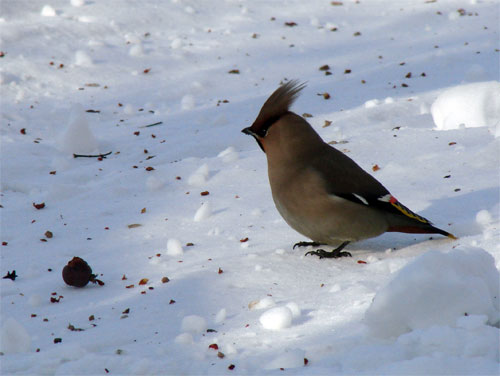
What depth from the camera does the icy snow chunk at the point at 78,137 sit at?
480 centimetres

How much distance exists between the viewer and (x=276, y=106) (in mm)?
3188

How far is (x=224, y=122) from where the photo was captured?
17.0 feet

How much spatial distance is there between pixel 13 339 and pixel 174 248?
1034 mm

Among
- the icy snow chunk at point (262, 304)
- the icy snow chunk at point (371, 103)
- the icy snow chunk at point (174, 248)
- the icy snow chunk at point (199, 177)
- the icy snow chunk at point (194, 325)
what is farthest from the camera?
the icy snow chunk at point (371, 103)

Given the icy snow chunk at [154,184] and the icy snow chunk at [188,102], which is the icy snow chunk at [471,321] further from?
the icy snow chunk at [188,102]

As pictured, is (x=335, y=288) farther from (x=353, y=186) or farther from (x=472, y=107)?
(x=472, y=107)

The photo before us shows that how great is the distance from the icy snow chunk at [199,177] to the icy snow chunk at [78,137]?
1.03m

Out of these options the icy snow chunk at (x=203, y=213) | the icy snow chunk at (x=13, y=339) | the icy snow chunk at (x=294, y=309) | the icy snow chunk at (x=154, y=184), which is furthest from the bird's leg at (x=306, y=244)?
the icy snow chunk at (x=13, y=339)

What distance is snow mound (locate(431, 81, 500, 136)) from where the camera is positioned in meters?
4.50

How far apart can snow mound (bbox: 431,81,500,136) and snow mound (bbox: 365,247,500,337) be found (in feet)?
7.83

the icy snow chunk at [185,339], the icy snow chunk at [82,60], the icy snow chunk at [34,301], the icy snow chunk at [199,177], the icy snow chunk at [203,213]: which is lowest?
the icy snow chunk at [185,339]

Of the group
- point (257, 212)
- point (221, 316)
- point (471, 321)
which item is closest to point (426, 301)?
point (471, 321)

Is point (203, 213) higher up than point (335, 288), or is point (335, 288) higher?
point (203, 213)

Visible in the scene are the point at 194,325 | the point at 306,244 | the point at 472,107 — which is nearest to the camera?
the point at 194,325
